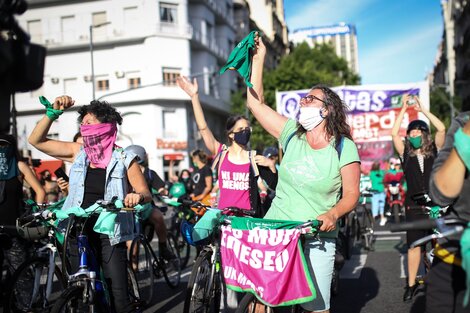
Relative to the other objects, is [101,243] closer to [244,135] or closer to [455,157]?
[244,135]

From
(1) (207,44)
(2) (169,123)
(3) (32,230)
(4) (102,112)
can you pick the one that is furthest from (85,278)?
(1) (207,44)

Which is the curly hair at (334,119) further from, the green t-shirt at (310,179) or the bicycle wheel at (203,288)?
the bicycle wheel at (203,288)

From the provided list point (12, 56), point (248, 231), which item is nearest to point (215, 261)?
point (248, 231)

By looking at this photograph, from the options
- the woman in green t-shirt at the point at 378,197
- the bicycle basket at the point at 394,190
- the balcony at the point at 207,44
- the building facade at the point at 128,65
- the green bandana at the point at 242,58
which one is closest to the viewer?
the green bandana at the point at 242,58

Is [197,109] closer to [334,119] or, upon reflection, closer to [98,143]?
[98,143]

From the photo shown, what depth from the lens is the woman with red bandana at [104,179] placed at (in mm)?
4109

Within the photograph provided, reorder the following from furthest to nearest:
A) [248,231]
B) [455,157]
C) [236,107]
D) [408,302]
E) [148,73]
Result: [236,107]
[148,73]
[408,302]
[248,231]
[455,157]

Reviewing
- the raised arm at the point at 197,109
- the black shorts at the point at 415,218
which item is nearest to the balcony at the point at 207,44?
the raised arm at the point at 197,109

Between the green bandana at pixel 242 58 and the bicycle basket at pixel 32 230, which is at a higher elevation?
the green bandana at pixel 242 58

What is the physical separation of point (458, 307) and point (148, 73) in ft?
120

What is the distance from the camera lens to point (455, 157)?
7.88 ft

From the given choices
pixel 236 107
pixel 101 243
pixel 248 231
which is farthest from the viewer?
pixel 236 107

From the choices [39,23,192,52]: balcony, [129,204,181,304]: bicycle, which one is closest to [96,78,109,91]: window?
[39,23,192,52]: balcony

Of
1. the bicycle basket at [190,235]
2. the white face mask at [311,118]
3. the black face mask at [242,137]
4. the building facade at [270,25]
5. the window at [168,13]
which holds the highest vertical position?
the building facade at [270,25]
